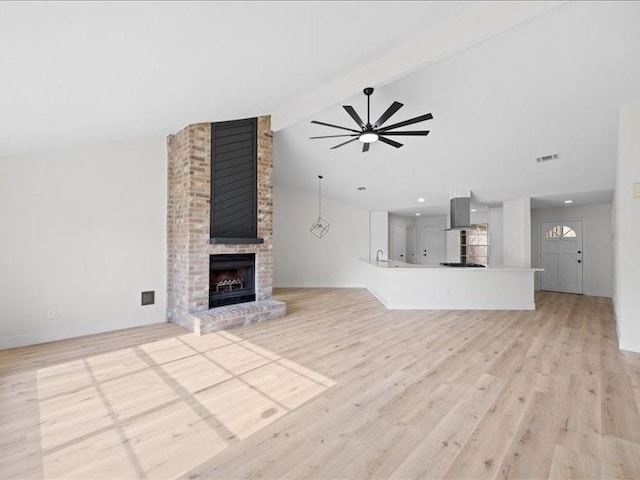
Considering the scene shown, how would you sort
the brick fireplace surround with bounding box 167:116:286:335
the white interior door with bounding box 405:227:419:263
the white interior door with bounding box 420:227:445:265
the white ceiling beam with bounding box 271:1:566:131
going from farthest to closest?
the white interior door with bounding box 405:227:419:263, the white interior door with bounding box 420:227:445:265, the brick fireplace surround with bounding box 167:116:286:335, the white ceiling beam with bounding box 271:1:566:131

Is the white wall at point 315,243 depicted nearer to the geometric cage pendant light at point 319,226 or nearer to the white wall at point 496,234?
the geometric cage pendant light at point 319,226

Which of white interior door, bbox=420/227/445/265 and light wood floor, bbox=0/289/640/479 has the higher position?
white interior door, bbox=420/227/445/265

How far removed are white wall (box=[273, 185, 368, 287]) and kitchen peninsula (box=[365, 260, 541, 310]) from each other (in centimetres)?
295

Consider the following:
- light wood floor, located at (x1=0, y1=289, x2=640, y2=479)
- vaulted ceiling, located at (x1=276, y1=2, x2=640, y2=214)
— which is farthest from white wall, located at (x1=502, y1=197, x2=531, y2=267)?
light wood floor, located at (x1=0, y1=289, x2=640, y2=479)

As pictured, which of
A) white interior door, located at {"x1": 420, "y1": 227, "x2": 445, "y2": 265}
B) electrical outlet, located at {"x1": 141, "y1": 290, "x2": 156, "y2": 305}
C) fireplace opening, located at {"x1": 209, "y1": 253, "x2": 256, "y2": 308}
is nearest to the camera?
electrical outlet, located at {"x1": 141, "y1": 290, "x2": 156, "y2": 305}

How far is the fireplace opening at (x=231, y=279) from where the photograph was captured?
4824 mm

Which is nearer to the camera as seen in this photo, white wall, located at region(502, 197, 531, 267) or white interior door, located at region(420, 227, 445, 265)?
white wall, located at region(502, 197, 531, 267)

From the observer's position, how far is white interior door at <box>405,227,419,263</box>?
10391 mm

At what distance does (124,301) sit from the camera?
4.37m

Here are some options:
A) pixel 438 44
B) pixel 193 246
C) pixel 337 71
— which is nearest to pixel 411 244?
pixel 193 246

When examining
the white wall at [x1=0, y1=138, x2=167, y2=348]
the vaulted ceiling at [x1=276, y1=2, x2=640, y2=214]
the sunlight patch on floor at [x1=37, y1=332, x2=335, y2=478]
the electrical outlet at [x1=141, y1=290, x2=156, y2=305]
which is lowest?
the sunlight patch on floor at [x1=37, y1=332, x2=335, y2=478]

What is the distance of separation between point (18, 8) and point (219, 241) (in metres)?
3.43

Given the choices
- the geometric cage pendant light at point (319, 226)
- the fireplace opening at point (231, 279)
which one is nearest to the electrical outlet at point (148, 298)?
the fireplace opening at point (231, 279)

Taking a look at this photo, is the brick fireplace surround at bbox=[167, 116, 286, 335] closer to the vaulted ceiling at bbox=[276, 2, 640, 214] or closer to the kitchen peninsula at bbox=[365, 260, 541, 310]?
the vaulted ceiling at bbox=[276, 2, 640, 214]
